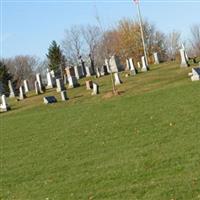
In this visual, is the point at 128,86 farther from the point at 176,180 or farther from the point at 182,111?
the point at 176,180

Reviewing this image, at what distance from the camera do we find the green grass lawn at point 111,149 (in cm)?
991

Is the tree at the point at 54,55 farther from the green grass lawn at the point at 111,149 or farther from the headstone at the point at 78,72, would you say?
the green grass lawn at the point at 111,149

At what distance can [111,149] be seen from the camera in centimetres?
1374

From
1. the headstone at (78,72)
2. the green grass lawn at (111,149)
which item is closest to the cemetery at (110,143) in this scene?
the green grass lawn at (111,149)

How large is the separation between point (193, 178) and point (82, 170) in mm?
3554

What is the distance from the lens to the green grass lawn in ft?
32.5

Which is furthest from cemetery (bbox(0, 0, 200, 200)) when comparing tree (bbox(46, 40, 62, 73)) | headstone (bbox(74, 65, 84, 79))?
tree (bbox(46, 40, 62, 73))

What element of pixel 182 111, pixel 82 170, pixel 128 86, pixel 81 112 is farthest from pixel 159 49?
pixel 82 170

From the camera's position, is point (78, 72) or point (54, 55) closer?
point (78, 72)

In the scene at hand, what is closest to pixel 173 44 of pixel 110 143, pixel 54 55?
pixel 54 55

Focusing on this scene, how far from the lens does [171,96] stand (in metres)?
Answer: 21.3

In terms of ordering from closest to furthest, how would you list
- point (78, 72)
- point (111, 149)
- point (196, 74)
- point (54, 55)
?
point (111, 149), point (196, 74), point (78, 72), point (54, 55)

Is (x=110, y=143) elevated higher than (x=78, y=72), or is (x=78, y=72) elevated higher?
(x=78, y=72)

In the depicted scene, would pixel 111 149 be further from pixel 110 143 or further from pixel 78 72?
pixel 78 72
